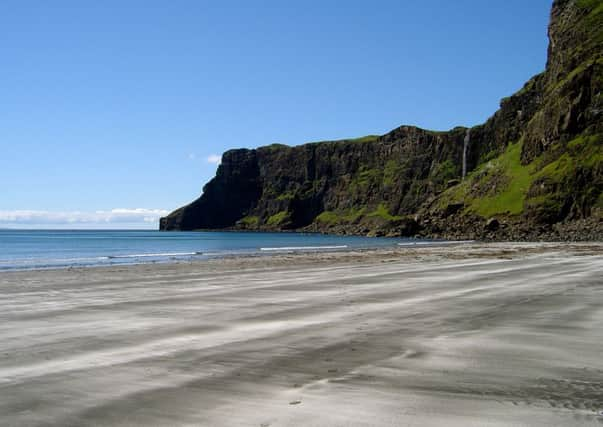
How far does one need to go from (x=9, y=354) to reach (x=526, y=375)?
950 cm

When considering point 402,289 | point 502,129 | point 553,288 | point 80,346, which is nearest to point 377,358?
point 80,346

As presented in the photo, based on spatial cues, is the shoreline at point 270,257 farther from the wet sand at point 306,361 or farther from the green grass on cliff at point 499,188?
the green grass on cliff at point 499,188

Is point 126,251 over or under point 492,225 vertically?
under

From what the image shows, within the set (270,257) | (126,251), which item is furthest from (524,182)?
(270,257)

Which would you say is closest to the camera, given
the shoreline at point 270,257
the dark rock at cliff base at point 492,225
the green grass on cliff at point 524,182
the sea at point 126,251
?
the shoreline at point 270,257

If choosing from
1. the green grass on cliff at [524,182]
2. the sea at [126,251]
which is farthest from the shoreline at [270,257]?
the green grass on cliff at [524,182]

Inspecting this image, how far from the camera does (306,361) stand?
9.43 metres

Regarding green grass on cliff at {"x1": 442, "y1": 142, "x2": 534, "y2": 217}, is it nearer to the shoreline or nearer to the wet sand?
the shoreline

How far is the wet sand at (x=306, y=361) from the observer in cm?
667

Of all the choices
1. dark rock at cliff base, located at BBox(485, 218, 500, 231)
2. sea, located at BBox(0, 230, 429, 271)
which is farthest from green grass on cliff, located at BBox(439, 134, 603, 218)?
sea, located at BBox(0, 230, 429, 271)

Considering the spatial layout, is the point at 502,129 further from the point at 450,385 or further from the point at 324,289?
the point at 450,385

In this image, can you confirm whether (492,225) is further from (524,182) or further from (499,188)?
(499,188)

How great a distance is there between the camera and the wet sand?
6.67m

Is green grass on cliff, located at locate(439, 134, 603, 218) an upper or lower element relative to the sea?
upper
